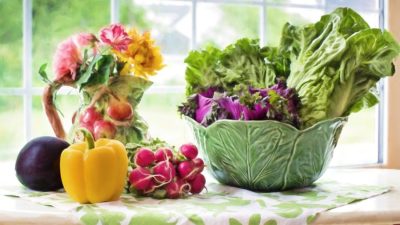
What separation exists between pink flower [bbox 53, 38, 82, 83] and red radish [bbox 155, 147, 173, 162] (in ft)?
0.86

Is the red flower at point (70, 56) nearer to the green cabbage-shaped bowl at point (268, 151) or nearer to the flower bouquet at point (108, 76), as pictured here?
the flower bouquet at point (108, 76)

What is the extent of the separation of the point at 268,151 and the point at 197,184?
0.50 ft

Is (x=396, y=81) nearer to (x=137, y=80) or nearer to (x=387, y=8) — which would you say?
(x=387, y=8)

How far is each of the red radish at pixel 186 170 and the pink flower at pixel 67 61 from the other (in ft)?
1.01

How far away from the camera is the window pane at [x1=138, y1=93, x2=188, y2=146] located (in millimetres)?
1979

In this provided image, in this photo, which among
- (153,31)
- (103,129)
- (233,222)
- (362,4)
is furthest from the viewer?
(362,4)

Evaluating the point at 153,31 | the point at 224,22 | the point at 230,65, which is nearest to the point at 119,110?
the point at 230,65

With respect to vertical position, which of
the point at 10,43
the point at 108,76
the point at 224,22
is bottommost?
the point at 108,76

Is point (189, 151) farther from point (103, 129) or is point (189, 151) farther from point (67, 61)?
point (67, 61)

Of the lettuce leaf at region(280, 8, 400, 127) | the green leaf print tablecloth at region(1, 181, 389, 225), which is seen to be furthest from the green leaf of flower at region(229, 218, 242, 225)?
the lettuce leaf at region(280, 8, 400, 127)

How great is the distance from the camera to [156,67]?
126 cm

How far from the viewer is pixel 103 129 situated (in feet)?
3.87

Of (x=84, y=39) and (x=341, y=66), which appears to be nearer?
(x=341, y=66)

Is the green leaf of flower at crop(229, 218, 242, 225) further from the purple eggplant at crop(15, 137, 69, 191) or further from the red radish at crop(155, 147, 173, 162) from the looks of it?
the purple eggplant at crop(15, 137, 69, 191)
